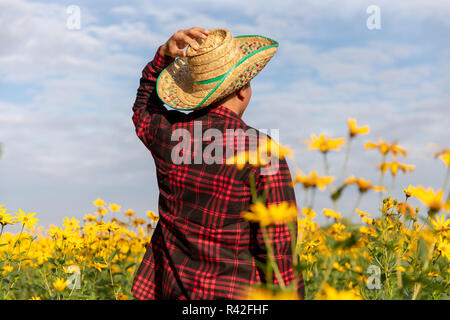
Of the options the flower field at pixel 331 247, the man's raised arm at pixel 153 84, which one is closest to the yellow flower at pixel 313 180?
the flower field at pixel 331 247

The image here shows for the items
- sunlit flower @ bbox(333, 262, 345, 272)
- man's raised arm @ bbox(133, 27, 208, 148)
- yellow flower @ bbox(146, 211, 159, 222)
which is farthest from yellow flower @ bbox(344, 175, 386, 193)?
yellow flower @ bbox(146, 211, 159, 222)

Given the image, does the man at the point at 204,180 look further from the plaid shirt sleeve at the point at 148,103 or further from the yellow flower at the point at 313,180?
the yellow flower at the point at 313,180

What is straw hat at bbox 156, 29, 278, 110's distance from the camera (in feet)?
8.38

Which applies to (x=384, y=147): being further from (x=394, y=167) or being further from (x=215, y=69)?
(x=215, y=69)

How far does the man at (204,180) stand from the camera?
232 centimetres

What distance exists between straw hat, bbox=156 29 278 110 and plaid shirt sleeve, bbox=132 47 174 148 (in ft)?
0.41

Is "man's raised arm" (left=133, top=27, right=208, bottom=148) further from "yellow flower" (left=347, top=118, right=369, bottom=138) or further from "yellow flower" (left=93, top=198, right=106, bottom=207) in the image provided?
"yellow flower" (left=93, top=198, right=106, bottom=207)

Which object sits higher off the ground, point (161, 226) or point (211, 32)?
point (211, 32)

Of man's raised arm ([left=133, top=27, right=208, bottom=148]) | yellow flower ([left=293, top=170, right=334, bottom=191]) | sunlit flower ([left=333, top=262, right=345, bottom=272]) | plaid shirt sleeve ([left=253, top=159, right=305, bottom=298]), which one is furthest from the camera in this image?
sunlit flower ([left=333, top=262, right=345, bottom=272])

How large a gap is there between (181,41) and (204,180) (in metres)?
0.90

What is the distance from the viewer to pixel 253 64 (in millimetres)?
2648
